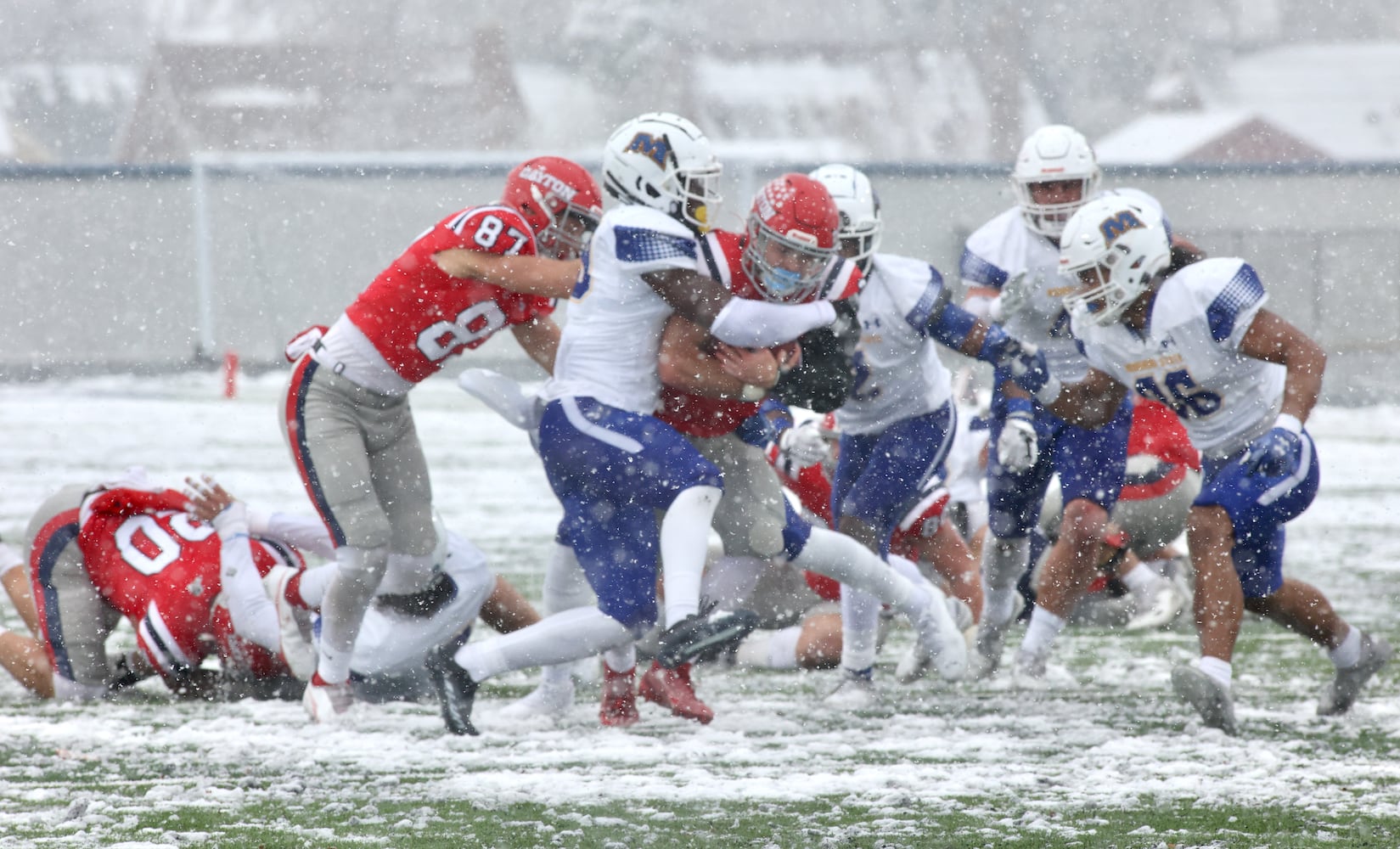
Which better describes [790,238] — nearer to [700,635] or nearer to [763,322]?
[763,322]

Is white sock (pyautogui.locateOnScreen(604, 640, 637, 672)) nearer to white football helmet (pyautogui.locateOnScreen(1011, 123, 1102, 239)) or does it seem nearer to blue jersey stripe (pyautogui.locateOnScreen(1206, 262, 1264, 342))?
blue jersey stripe (pyautogui.locateOnScreen(1206, 262, 1264, 342))

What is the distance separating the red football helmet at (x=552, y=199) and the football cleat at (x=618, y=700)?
113cm

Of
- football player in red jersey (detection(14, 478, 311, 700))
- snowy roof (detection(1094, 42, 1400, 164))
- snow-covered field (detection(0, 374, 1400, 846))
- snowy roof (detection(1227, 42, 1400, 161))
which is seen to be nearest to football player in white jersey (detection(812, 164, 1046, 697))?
snow-covered field (detection(0, 374, 1400, 846))

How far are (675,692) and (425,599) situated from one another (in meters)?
0.78

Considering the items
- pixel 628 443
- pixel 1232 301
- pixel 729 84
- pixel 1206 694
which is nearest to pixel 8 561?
pixel 628 443

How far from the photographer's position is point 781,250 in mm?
4285

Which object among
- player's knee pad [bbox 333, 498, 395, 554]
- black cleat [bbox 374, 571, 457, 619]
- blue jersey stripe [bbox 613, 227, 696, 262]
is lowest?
black cleat [bbox 374, 571, 457, 619]

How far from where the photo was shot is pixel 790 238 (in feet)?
13.9

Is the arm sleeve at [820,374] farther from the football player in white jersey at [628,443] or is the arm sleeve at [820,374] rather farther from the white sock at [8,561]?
the white sock at [8,561]

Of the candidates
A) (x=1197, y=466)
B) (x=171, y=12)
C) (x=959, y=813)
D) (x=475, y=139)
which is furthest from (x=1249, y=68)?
(x=959, y=813)

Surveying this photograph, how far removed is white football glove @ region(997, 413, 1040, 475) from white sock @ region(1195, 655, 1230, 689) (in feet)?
2.95

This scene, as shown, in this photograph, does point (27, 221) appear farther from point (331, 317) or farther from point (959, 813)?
point (959, 813)

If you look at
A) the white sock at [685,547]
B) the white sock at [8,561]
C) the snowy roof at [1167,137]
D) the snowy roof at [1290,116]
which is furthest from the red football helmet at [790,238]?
the snowy roof at [1167,137]

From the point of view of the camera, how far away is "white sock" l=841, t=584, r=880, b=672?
4.76 m
